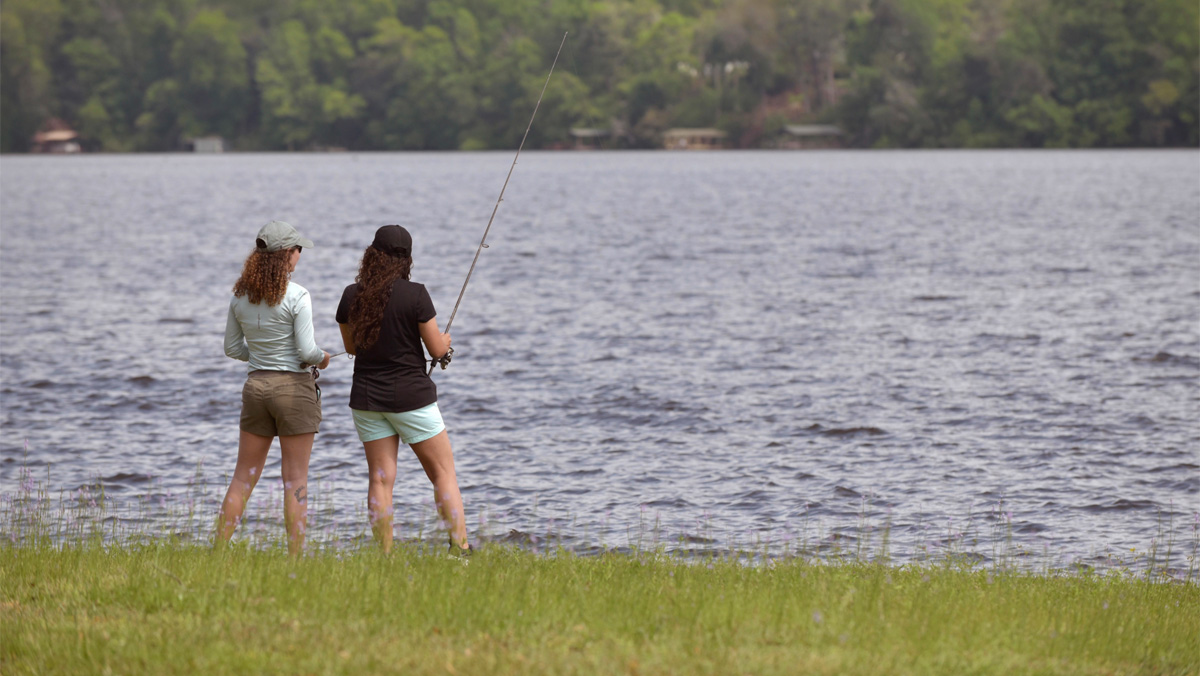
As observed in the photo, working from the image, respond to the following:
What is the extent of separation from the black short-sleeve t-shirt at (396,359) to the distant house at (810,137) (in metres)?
158

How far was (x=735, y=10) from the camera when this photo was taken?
174750mm

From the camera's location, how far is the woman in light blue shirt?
7.87 meters

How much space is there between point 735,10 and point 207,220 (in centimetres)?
12515

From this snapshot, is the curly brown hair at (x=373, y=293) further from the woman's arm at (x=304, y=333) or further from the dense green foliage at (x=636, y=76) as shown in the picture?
the dense green foliage at (x=636, y=76)

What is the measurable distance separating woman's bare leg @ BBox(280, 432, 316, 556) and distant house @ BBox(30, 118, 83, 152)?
197 meters

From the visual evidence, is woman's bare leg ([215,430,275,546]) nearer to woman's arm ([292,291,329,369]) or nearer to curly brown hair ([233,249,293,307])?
woman's arm ([292,291,329,369])

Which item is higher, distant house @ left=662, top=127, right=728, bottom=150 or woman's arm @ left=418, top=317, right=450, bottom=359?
distant house @ left=662, top=127, right=728, bottom=150

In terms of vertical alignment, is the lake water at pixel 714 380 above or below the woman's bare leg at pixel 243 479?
below

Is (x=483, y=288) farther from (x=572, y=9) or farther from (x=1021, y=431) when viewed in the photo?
(x=572, y=9)

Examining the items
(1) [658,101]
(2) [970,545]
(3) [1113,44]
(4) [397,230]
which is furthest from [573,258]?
(1) [658,101]

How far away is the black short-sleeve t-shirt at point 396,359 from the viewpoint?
25.9 ft

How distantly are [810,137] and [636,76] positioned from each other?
77.1ft

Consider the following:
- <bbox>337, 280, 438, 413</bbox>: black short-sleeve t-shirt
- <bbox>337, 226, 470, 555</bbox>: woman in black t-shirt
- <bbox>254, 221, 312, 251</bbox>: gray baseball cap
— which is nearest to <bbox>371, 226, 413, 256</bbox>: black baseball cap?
<bbox>337, 226, 470, 555</bbox>: woman in black t-shirt

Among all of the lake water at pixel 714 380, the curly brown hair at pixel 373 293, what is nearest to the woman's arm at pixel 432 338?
the curly brown hair at pixel 373 293
